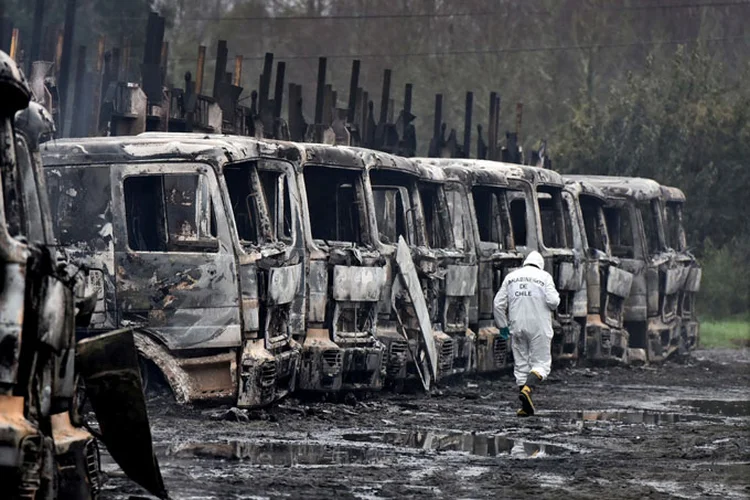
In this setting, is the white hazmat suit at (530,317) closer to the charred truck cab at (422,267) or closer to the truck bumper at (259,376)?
the charred truck cab at (422,267)

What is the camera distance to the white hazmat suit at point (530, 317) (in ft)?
51.4

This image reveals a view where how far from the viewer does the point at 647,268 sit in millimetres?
23234

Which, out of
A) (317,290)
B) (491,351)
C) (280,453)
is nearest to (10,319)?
(280,453)

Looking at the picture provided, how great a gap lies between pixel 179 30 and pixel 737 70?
1608cm

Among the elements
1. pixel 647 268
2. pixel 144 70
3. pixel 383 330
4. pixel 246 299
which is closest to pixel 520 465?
pixel 246 299

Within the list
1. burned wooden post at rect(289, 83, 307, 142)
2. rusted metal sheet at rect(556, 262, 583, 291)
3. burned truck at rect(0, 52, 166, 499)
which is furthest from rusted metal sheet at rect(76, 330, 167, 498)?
burned wooden post at rect(289, 83, 307, 142)

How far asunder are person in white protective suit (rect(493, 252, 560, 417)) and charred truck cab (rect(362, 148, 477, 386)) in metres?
1.09

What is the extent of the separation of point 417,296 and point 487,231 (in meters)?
3.51

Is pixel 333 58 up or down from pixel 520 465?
up

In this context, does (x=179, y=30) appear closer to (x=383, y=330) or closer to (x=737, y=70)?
(x=737, y=70)

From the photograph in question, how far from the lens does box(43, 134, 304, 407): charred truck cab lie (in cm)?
1280

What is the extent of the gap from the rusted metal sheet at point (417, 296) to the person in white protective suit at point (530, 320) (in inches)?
39.3

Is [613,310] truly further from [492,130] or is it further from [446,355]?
[492,130]

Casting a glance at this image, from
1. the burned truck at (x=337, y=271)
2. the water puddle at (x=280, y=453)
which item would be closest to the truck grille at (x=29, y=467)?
the water puddle at (x=280, y=453)
